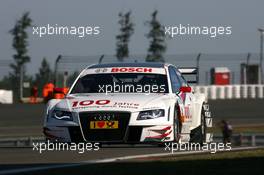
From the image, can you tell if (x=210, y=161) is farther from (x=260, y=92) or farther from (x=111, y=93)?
(x=260, y=92)

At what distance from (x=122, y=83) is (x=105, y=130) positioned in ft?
4.64

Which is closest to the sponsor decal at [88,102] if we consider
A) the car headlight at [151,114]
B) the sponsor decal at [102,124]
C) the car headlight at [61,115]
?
the car headlight at [61,115]

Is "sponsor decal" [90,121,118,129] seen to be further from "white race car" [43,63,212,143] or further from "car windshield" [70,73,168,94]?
"car windshield" [70,73,168,94]

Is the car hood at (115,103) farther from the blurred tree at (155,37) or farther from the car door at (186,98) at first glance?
the blurred tree at (155,37)

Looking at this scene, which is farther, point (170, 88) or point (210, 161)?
point (170, 88)

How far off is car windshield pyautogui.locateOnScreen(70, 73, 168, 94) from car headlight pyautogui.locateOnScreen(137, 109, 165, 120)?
2.58 feet

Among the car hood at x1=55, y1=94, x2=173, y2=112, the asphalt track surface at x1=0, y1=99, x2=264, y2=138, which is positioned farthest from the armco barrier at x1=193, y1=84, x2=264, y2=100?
the car hood at x1=55, y1=94, x2=173, y2=112

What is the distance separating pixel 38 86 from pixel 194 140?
34.1 meters

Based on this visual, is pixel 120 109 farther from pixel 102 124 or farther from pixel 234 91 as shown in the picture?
pixel 234 91

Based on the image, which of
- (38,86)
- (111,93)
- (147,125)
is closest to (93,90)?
(111,93)

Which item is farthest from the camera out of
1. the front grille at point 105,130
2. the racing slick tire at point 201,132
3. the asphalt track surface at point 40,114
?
the asphalt track surface at point 40,114

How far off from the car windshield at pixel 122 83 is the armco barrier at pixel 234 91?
35253 mm

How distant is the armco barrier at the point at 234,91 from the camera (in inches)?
2037

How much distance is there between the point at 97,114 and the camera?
47.6ft
